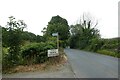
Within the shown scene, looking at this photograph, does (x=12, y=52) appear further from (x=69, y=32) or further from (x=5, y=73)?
(x=69, y=32)

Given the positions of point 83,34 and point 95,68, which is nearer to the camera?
point 95,68

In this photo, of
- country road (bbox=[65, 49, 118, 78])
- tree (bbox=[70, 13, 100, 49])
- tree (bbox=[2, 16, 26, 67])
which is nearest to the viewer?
country road (bbox=[65, 49, 118, 78])

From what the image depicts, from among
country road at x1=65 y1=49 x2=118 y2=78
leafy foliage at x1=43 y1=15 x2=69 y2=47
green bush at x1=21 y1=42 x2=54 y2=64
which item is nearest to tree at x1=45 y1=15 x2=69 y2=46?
leafy foliage at x1=43 y1=15 x2=69 y2=47

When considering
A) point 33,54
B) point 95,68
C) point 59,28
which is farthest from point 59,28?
point 95,68

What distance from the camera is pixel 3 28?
1983cm

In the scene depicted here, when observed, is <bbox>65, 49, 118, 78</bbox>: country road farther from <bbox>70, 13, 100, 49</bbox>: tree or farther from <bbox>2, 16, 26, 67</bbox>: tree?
<bbox>70, 13, 100, 49</bbox>: tree

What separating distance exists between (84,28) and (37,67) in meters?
52.6

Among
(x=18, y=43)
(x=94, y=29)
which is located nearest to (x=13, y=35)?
(x=18, y=43)

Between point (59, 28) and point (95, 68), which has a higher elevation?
point (59, 28)

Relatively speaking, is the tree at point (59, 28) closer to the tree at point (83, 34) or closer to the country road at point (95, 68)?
the tree at point (83, 34)

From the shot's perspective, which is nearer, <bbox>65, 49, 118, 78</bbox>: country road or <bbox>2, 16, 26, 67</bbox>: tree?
<bbox>65, 49, 118, 78</bbox>: country road

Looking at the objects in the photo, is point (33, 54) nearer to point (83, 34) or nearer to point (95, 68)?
point (95, 68)

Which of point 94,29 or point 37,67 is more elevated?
point 94,29

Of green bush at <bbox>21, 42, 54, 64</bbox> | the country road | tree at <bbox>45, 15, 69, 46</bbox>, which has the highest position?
tree at <bbox>45, 15, 69, 46</bbox>
